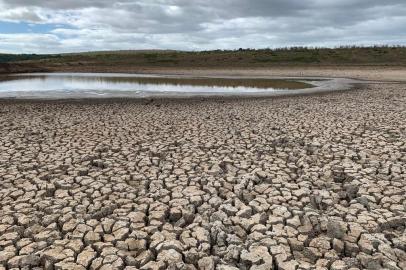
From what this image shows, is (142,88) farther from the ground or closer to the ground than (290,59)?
closer to the ground

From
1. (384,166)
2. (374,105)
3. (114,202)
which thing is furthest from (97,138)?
(374,105)

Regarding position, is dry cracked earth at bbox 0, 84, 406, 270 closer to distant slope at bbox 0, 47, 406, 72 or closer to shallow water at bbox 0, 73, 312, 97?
shallow water at bbox 0, 73, 312, 97

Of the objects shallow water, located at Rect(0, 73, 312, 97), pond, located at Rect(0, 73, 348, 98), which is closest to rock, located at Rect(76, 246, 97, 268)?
pond, located at Rect(0, 73, 348, 98)

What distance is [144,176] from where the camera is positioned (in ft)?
22.0

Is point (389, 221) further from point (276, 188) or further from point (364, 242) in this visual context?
point (276, 188)

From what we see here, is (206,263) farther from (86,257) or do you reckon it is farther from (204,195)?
(204,195)

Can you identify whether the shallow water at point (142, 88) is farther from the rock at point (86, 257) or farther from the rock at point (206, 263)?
the rock at point (206, 263)

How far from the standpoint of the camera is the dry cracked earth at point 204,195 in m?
4.22

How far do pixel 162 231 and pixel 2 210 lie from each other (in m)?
2.37

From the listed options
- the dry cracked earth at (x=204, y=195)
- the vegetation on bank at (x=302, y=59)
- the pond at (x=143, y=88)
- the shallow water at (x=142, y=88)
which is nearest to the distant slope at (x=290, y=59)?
the vegetation on bank at (x=302, y=59)

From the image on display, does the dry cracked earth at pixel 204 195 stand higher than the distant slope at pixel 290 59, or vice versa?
the distant slope at pixel 290 59

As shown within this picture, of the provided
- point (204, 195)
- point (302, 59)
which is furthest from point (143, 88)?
point (302, 59)

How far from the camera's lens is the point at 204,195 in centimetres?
579

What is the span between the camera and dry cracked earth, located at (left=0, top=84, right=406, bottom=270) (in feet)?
13.8
